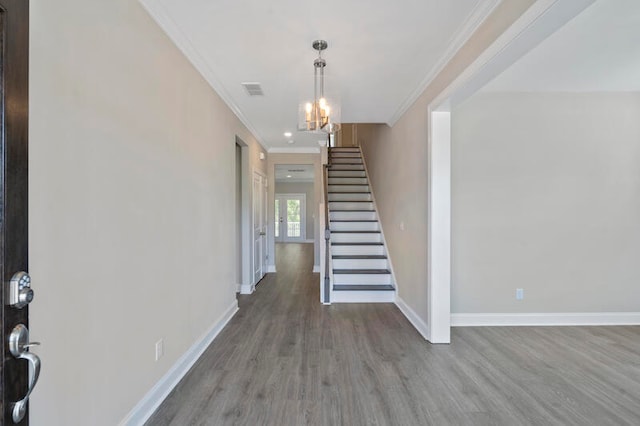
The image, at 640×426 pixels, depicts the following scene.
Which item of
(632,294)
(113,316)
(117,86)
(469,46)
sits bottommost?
(632,294)

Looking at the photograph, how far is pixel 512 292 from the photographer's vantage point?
375cm

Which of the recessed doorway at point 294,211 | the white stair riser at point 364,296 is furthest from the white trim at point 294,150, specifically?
the recessed doorway at point 294,211

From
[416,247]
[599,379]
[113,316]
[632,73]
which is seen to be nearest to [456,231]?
[416,247]

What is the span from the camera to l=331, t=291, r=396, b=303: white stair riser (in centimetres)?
466

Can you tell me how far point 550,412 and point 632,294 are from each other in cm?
270

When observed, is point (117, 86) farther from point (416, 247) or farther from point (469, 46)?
point (416, 247)

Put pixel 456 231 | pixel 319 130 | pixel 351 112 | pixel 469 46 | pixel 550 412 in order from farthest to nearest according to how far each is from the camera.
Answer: pixel 351 112 → pixel 456 231 → pixel 319 130 → pixel 469 46 → pixel 550 412

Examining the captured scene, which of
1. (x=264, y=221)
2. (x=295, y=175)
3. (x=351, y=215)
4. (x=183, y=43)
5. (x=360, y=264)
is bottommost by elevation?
(x=360, y=264)

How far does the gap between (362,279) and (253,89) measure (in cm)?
307

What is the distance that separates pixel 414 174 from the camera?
380 centimetres

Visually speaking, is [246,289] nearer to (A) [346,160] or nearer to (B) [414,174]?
(B) [414,174]

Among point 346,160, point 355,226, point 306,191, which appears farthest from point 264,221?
point 306,191

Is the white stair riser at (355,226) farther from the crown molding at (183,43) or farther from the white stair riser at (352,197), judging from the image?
the crown molding at (183,43)

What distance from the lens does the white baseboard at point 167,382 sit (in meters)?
1.92
